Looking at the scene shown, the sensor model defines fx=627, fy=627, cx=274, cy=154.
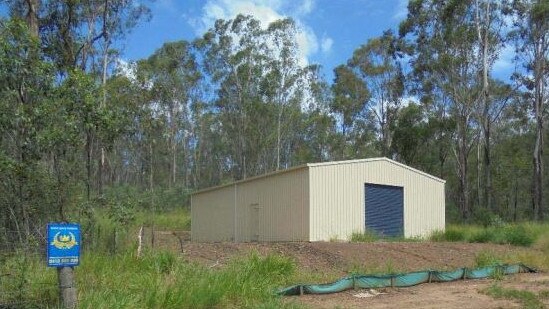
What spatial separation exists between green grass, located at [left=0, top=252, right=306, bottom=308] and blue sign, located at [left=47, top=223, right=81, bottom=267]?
740mm

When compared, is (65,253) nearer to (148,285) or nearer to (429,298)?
(148,285)

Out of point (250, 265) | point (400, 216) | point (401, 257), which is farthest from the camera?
point (400, 216)

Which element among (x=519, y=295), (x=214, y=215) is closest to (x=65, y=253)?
(x=519, y=295)

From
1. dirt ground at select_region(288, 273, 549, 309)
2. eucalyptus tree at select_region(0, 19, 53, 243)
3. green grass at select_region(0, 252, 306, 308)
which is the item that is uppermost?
eucalyptus tree at select_region(0, 19, 53, 243)

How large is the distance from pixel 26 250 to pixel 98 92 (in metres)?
2.51

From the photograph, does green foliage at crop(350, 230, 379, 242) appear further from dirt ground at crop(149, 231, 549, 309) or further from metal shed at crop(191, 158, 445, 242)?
dirt ground at crop(149, 231, 549, 309)

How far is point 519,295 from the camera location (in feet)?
36.1

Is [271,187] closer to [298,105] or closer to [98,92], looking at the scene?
[98,92]

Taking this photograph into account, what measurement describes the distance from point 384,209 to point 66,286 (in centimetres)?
1982

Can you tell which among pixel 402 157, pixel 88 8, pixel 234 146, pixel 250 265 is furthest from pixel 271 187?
pixel 234 146

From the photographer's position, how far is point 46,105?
857cm

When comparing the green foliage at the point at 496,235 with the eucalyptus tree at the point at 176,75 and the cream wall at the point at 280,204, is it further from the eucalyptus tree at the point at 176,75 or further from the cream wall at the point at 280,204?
the eucalyptus tree at the point at 176,75

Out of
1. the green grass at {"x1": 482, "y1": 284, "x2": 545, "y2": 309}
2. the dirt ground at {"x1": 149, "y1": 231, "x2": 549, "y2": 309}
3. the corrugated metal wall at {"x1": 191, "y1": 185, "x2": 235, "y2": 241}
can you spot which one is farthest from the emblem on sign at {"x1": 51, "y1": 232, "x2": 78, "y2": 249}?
the corrugated metal wall at {"x1": 191, "y1": 185, "x2": 235, "y2": 241}

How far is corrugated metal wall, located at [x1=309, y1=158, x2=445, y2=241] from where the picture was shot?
22.6 meters
